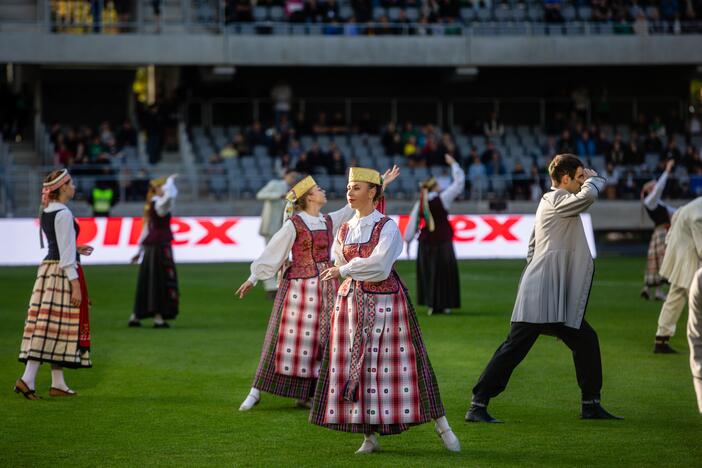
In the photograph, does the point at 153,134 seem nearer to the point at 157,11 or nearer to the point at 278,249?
the point at 157,11

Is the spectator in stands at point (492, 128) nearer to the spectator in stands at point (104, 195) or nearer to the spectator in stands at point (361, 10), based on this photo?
the spectator in stands at point (361, 10)

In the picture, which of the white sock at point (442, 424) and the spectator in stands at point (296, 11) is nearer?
the white sock at point (442, 424)

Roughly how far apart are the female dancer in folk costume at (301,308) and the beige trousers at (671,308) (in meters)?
4.47

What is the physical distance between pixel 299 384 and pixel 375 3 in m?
31.6

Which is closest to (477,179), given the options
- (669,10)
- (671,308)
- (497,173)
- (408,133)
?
(497,173)

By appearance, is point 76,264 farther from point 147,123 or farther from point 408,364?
point 147,123

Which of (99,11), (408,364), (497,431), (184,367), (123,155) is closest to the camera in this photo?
(408,364)

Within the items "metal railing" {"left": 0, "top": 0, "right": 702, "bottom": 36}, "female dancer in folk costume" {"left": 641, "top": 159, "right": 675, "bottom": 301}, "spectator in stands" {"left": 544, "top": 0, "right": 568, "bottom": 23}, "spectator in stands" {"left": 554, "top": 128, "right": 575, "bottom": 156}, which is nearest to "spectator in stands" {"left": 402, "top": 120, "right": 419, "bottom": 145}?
"metal railing" {"left": 0, "top": 0, "right": 702, "bottom": 36}

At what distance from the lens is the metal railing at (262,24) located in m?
38.9

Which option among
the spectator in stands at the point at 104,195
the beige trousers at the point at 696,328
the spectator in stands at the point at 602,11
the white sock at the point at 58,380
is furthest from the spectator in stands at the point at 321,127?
the beige trousers at the point at 696,328

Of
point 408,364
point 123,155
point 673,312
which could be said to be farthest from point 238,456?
point 123,155

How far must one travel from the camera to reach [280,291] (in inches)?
411

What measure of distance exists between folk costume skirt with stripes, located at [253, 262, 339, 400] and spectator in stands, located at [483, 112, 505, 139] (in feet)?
96.2

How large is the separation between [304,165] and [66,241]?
77.3 ft
